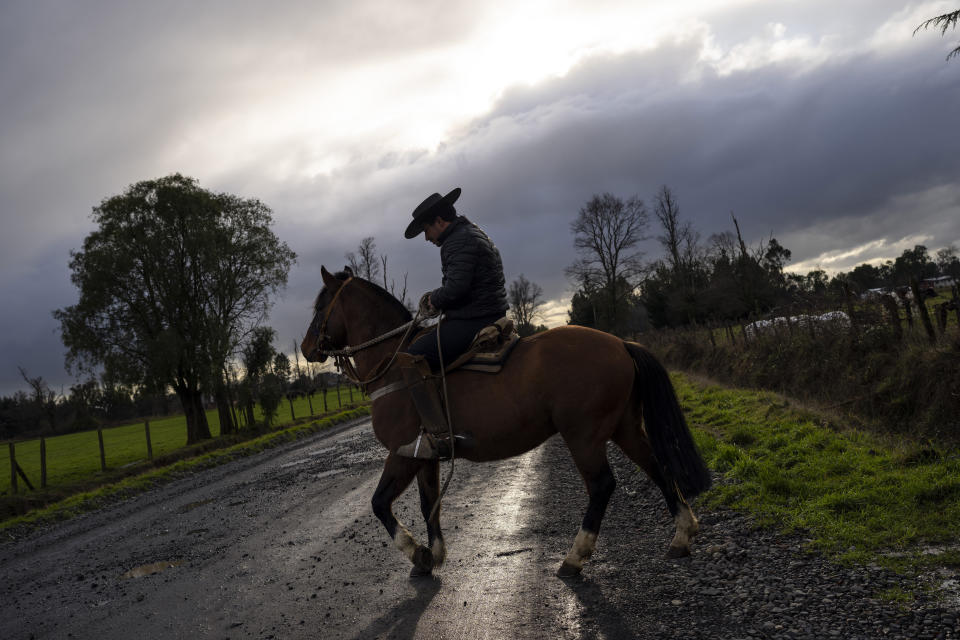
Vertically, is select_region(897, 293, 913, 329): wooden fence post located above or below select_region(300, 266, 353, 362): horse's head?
below

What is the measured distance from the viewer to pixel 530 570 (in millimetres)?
4707

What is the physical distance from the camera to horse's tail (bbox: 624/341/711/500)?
4.82 m

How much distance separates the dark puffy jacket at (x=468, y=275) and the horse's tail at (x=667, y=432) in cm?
139

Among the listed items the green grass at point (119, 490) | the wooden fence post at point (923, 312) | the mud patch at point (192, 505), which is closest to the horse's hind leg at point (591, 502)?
the wooden fence post at point (923, 312)

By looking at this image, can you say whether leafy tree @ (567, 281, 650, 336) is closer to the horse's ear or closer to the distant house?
the distant house

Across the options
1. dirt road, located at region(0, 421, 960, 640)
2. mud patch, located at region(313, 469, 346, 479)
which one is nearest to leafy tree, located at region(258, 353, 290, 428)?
mud patch, located at region(313, 469, 346, 479)

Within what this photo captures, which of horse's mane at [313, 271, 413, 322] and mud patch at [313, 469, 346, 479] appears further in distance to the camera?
mud patch at [313, 469, 346, 479]

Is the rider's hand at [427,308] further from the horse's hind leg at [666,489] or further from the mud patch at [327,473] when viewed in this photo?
the mud patch at [327,473]

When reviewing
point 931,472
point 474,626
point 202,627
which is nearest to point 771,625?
point 474,626

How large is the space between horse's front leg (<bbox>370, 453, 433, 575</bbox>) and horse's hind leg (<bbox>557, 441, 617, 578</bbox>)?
4.01 feet

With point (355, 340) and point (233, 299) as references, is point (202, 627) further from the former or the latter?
point (233, 299)

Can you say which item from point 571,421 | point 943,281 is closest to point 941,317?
point 571,421

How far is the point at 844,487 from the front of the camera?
5652 mm

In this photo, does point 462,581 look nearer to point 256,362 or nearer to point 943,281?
point 256,362
